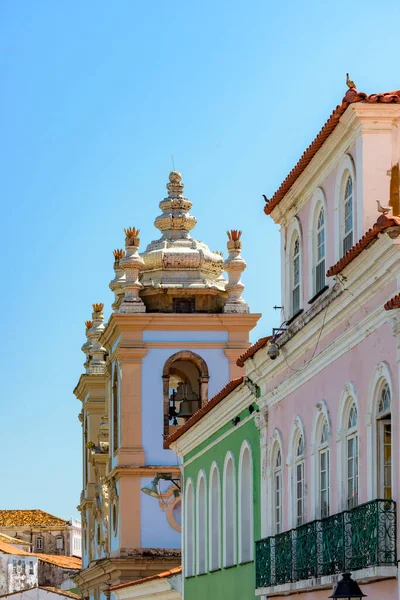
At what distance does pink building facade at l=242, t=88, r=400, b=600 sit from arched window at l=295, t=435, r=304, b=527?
0.07 feet

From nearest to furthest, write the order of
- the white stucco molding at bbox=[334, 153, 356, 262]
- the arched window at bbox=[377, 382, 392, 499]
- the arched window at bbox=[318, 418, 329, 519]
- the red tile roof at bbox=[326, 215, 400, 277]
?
the red tile roof at bbox=[326, 215, 400, 277] → the arched window at bbox=[377, 382, 392, 499] → the white stucco molding at bbox=[334, 153, 356, 262] → the arched window at bbox=[318, 418, 329, 519]

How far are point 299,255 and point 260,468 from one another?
3244 mm

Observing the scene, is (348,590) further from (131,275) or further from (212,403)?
(131,275)

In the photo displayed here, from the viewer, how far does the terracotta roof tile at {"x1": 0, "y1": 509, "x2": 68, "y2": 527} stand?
387 ft

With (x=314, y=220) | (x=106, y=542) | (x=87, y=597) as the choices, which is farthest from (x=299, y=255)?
(x=87, y=597)

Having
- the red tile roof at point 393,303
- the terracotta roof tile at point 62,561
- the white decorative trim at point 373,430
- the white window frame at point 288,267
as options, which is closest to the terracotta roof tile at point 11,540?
the terracotta roof tile at point 62,561

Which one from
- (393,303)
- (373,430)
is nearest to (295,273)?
(373,430)

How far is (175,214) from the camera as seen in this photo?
137 ft

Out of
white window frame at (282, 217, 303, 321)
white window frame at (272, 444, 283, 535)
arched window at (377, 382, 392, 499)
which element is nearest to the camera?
arched window at (377, 382, 392, 499)

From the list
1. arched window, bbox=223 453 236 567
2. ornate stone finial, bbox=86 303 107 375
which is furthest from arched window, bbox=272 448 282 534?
ornate stone finial, bbox=86 303 107 375

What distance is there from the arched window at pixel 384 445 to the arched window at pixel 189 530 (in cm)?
1361

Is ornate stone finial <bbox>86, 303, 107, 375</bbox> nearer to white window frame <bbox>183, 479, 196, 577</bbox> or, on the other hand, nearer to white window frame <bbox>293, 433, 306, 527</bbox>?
white window frame <bbox>183, 479, 196, 577</bbox>

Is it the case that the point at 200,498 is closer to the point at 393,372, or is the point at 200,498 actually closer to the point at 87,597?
the point at 393,372

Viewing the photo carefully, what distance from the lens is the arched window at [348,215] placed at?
715 inches
